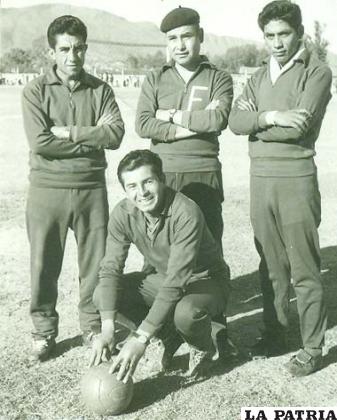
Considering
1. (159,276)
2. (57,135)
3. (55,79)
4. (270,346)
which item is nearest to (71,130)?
(57,135)

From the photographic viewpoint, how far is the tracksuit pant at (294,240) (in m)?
4.43

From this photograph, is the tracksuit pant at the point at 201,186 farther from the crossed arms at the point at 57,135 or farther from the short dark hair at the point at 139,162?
the short dark hair at the point at 139,162

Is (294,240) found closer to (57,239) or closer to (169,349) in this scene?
(169,349)

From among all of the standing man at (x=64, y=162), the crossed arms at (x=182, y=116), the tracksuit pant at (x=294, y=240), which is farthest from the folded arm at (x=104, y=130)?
the tracksuit pant at (x=294, y=240)

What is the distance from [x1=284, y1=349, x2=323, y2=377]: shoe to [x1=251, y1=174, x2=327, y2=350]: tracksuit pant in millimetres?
68

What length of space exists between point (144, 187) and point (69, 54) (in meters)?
1.31

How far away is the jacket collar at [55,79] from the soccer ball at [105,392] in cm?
216

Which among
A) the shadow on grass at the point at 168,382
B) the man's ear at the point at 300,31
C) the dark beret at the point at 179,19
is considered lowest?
the shadow on grass at the point at 168,382

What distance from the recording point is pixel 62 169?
191 inches

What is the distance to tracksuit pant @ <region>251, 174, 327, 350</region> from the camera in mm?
4434

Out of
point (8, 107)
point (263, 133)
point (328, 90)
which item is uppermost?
point (328, 90)

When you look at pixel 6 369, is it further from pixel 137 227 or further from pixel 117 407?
pixel 137 227

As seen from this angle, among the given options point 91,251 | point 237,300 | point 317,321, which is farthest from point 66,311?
point 317,321

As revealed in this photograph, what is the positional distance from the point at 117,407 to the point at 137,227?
1.20 metres
